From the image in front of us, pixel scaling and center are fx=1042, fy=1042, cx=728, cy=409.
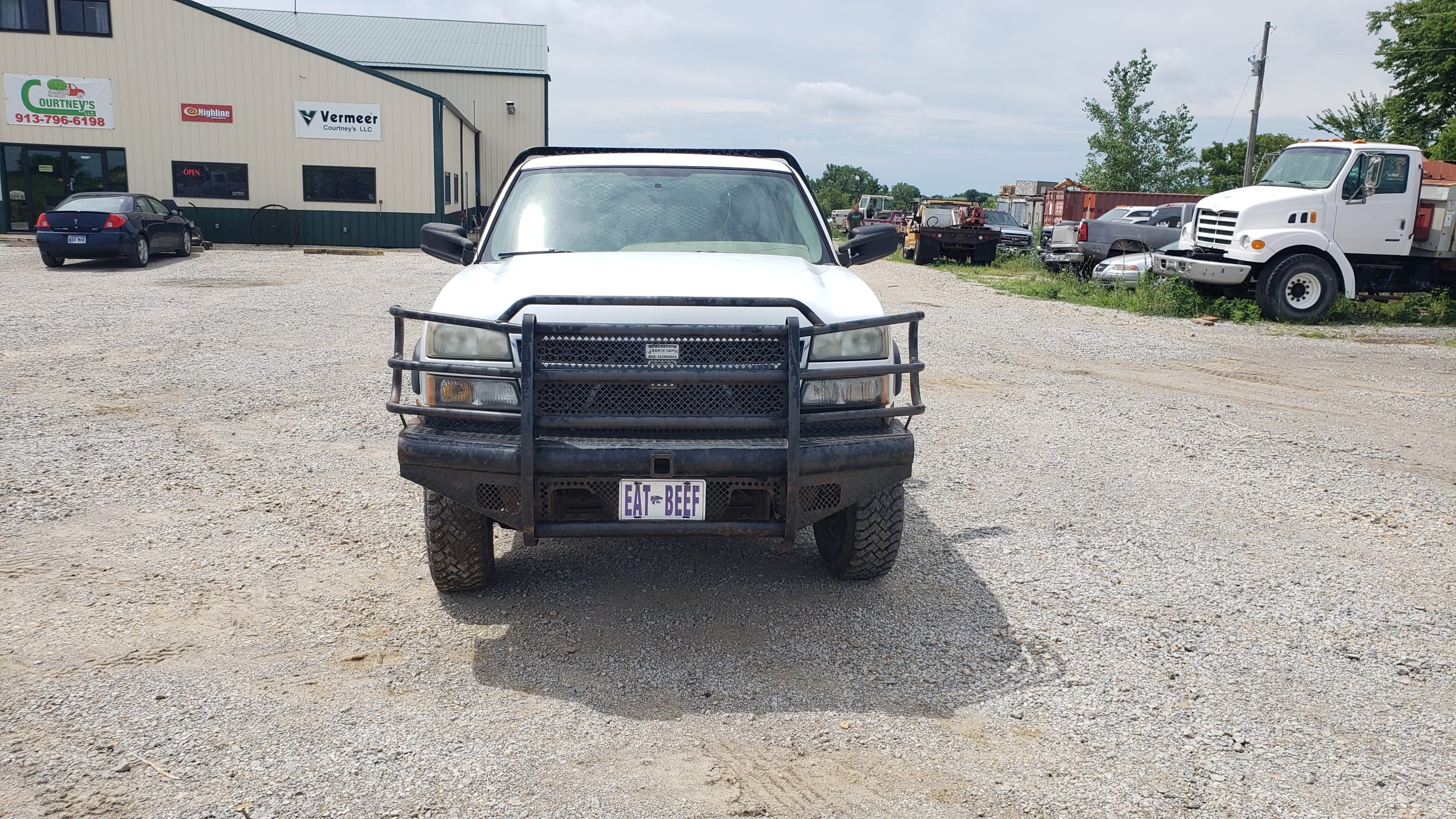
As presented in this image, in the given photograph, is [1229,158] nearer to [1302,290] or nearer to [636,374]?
[1302,290]

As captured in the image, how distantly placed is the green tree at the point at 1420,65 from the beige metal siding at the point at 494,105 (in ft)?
111

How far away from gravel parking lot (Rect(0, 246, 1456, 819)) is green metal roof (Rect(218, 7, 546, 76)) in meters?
35.4

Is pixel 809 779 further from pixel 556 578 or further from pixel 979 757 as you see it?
pixel 556 578

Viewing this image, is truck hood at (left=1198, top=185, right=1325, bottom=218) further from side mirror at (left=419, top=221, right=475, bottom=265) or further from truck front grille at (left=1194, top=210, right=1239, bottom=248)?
side mirror at (left=419, top=221, right=475, bottom=265)

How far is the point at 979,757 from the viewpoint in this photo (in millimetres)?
3168

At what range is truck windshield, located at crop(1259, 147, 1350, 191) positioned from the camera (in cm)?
1516

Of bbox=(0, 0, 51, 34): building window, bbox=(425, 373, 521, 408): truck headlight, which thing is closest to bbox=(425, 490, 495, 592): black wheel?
bbox=(425, 373, 521, 408): truck headlight

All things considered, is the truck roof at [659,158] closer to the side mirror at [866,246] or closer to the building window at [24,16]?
the side mirror at [866,246]

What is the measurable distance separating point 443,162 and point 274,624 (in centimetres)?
2813

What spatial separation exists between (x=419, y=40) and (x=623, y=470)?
144 ft

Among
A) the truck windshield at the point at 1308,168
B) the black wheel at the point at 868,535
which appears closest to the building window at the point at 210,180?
the truck windshield at the point at 1308,168

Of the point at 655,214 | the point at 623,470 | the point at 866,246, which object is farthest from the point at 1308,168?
the point at 623,470

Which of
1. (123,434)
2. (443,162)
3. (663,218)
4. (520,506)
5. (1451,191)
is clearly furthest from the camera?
(443,162)

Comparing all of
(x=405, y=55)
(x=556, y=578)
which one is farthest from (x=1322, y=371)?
(x=405, y=55)
